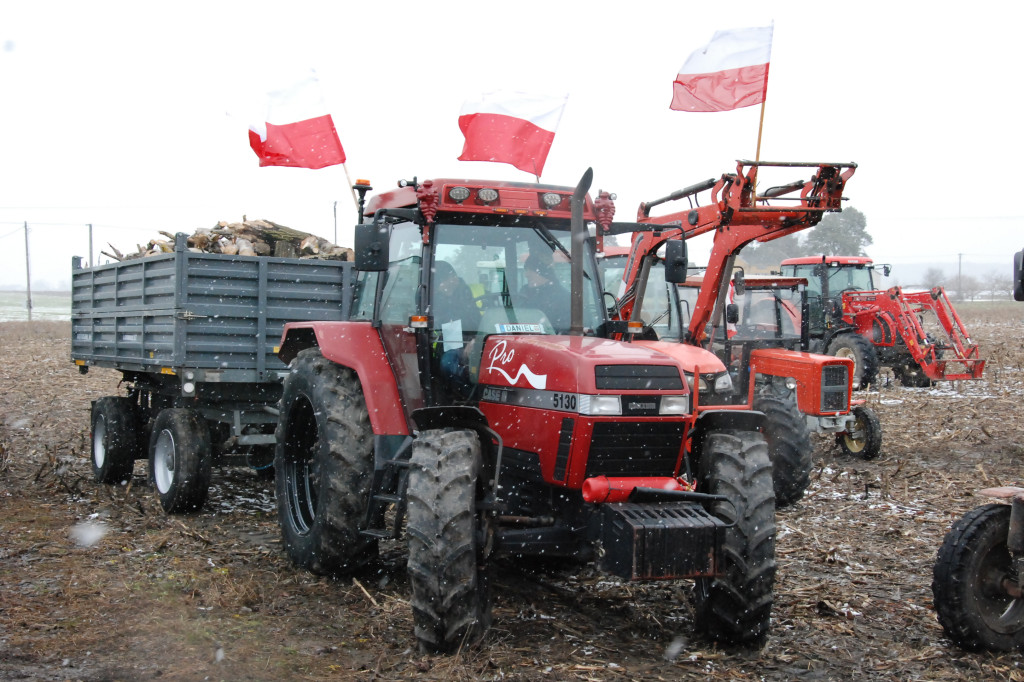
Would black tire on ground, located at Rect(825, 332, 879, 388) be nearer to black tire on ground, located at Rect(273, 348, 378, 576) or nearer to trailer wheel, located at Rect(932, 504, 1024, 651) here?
trailer wheel, located at Rect(932, 504, 1024, 651)

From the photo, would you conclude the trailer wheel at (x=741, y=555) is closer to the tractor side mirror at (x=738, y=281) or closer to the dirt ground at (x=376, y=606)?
the dirt ground at (x=376, y=606)

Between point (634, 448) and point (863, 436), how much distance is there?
23.2 ft

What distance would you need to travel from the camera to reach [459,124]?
8695 mm

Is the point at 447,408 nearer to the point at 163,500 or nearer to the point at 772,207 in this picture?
the point at 163,500

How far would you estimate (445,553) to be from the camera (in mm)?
4297

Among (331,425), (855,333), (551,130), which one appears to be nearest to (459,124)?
(551,130)

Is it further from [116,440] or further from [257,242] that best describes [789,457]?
[116,440]

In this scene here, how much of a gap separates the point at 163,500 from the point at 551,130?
5.01 meters

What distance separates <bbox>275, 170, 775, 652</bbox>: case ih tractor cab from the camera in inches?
171

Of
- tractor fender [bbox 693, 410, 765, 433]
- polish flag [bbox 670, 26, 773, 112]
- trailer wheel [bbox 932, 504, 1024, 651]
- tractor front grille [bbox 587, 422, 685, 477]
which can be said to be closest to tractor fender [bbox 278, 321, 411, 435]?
tractor front grille [bbox 587, 422, 685, 477]

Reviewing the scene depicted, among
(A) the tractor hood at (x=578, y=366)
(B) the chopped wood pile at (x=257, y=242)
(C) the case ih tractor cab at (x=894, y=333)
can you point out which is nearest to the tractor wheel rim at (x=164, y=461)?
(B) the chopped wood pile at (x=257, y=242)

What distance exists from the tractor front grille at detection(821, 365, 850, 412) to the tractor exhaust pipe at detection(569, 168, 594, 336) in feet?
17.3

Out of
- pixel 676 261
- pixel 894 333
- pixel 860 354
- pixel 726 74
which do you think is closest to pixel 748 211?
pixel 726 74

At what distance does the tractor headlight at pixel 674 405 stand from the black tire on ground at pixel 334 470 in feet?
6.25
